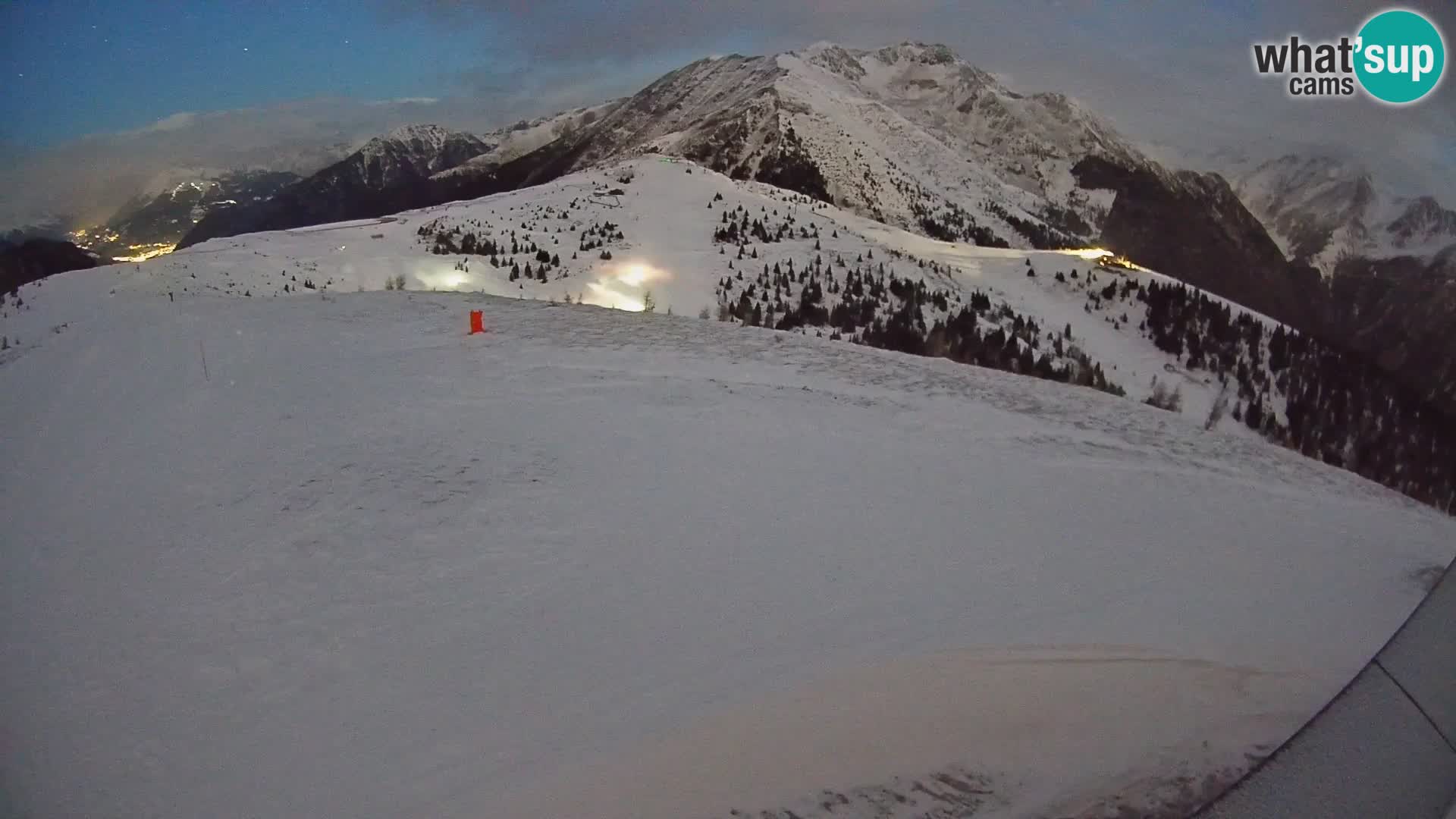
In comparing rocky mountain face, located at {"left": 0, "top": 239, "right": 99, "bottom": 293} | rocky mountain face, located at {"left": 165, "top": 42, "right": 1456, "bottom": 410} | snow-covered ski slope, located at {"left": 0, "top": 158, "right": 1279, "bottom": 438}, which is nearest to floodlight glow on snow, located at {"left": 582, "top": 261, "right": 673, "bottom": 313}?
snow-covered ski slope, located at {"left": 0, "top": 158, "right": 1279, "bottom": 438}

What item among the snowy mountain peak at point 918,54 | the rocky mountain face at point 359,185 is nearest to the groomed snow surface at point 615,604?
the rocky mountain face at point 359,185

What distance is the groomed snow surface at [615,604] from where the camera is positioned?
1.32 metres

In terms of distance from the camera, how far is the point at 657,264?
940 cm

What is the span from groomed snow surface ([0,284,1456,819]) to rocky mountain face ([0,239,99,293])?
0.60 feet

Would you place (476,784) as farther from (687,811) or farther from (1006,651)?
(1006,651)

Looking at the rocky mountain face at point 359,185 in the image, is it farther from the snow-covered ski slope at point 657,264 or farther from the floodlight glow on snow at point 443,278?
the floodlight glow on snow at point 443,278

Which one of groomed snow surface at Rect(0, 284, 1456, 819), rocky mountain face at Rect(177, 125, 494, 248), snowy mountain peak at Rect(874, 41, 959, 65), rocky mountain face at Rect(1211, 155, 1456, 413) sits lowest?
groomed snow surface at Rect(0, 284, 1456, 819)

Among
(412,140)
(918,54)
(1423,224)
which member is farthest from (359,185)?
(1423,224)

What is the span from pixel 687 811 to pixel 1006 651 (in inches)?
30.4

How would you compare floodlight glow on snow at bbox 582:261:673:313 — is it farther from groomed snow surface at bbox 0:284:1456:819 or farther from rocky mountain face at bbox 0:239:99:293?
rocky mountain face at bbox 0:239:99:293

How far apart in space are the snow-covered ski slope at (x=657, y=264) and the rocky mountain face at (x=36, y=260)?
3.3 inches

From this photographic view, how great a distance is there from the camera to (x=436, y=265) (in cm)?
691

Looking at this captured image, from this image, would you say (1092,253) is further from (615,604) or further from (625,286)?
(625,286)

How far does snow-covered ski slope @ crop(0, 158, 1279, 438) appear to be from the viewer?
9.16 ft
